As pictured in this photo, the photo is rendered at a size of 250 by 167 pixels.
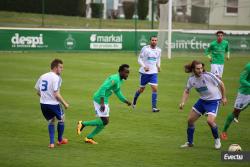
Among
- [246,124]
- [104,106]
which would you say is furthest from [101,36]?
[104,106]

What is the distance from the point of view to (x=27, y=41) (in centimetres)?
4347

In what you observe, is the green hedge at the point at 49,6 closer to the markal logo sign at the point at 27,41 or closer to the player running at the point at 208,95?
the markal logo sign at the point at 27,41

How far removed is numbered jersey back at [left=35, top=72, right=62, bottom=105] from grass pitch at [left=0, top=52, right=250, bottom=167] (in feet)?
3.81

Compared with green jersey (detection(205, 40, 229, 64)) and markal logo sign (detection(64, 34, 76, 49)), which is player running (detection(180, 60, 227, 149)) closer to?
green jersey (detection(205, 40, 229, 64))

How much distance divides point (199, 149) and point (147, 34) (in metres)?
31.3

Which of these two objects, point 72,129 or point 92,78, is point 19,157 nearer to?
point 72,129

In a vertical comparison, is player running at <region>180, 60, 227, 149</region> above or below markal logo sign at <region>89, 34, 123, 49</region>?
above

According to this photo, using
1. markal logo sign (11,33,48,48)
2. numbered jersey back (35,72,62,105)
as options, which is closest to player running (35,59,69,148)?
numbered jersey back (35,72,62,105)

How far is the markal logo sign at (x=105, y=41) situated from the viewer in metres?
45.0

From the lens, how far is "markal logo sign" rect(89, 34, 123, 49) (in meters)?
45.0

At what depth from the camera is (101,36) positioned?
1767 inches

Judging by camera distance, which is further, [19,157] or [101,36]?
[101,36]

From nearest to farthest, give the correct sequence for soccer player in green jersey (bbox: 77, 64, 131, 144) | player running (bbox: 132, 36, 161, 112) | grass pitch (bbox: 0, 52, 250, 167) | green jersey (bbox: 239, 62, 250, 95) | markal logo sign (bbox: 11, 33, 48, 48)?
grass pitch (bbox: 0, 52, 250, 167) → soccer player in green jersey (bbox: 77, 64, 131, 144) → green jersey (bbox: 239, 62, 250, 95) → player running (bbox: 132, 36, 161, 112) → markal logo sign (bbox: 11, 33, 48, 48)

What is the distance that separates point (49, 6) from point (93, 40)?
852cm
